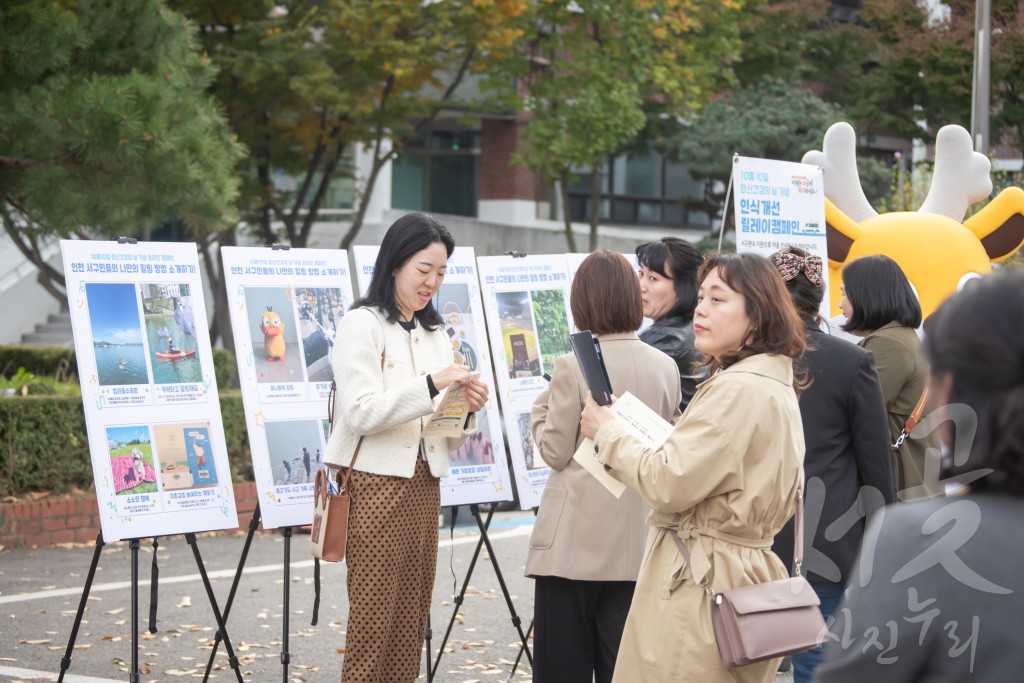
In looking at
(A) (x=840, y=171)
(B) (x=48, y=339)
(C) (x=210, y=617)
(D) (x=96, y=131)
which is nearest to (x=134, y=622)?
(C) (x=210, y=617)

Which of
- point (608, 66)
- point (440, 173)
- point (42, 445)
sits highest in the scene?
point (608, 66)

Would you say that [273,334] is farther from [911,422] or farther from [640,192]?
[640,192]

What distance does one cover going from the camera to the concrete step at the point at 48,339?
1736 centimetres

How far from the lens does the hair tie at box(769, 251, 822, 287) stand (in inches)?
161

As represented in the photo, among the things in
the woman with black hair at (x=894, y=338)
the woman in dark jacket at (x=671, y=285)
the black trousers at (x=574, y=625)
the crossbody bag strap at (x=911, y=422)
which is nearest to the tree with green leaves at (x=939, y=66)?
the woman with black hair at (x=894, y=338)

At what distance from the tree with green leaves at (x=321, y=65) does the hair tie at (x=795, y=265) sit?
9.75 metres

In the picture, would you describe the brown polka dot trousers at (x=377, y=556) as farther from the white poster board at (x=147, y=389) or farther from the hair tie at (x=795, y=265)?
the hair tie at (x=795, y=265)

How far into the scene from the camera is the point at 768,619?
9.48 ft

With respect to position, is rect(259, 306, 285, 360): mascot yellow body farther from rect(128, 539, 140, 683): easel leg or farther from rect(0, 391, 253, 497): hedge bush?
rect(0, 391, 253, 497): hedge bush

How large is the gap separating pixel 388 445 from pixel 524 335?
6.03 feet

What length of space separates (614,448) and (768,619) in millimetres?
574

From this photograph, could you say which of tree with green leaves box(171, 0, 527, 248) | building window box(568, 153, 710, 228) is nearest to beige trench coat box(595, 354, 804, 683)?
tree with green leaves box(171, 0, 527, 248)

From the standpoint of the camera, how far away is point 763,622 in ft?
9.45

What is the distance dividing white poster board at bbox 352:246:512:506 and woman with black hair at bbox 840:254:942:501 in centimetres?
179
